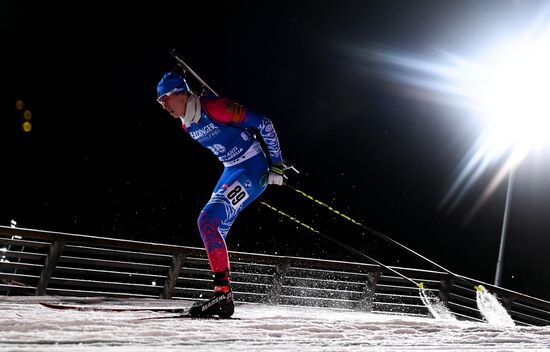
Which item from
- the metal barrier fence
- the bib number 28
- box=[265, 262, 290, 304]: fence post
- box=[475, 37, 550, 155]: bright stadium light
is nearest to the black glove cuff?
the bib number 28

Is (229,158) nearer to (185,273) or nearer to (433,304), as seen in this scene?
(185,273)

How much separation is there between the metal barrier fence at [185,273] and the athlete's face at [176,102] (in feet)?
9.28

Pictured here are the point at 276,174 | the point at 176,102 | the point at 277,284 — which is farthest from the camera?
the point at 277,284

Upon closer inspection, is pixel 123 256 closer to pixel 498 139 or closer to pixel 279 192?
pixel 498 139

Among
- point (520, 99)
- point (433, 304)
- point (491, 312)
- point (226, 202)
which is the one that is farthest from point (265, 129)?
point (520, 99)

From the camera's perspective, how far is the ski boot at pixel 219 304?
14.0 ft

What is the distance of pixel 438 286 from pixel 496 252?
25623 mm

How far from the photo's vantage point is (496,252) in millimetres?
32719

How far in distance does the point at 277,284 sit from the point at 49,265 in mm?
3521

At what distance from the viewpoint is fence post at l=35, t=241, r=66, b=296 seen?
639 cm

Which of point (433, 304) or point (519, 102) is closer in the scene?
point (433, 304)

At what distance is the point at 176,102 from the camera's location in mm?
4500

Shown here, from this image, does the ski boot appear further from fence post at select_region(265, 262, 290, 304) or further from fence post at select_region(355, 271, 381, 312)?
fence post at select_region(355, 271, 381, 312)

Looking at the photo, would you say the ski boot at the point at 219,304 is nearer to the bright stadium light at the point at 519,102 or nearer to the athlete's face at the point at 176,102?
the athlete's face at the point at 176,102
